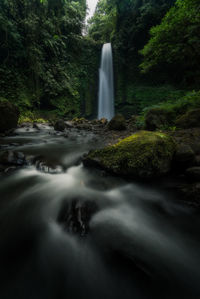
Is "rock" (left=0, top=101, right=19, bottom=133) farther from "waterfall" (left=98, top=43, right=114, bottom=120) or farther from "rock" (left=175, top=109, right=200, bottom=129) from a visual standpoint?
"waterfall" (left=98, top=43, right=114, bottom=120)

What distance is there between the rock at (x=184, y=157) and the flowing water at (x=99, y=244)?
66cm

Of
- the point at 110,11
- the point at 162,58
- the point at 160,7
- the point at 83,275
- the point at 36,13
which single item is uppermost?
the point at 110,11

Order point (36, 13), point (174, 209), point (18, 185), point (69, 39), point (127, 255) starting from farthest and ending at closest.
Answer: point (69, 39) < point (36, 13) < point (18, 185) < point (174, 209) < point (127, 255)

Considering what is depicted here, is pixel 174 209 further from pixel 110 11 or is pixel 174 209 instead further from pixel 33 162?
pixel 110 11

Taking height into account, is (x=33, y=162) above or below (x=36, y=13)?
below

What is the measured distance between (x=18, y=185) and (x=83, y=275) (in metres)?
1.61

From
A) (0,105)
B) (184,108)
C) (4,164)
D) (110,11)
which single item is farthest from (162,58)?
(110,11)

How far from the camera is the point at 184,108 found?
5.46 metres

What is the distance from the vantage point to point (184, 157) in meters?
2.19

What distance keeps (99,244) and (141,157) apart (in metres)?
1.26

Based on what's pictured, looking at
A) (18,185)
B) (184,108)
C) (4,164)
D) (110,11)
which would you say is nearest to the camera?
(18,185)

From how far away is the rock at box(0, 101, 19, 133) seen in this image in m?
5.55

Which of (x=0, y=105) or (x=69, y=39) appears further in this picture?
(x=69, y=39)

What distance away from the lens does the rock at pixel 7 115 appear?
5.55m
